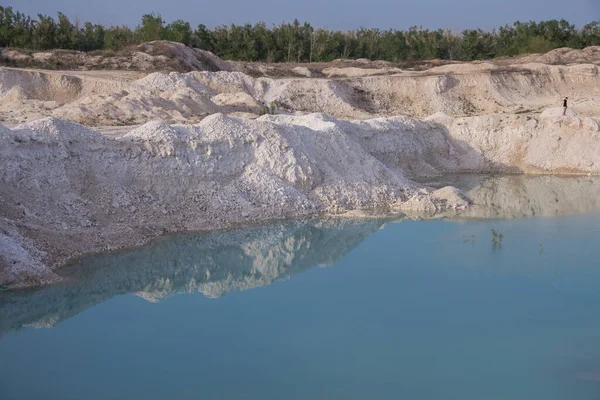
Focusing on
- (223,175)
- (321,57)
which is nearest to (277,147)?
(223,175)

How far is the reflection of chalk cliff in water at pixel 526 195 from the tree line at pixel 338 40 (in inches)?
1105

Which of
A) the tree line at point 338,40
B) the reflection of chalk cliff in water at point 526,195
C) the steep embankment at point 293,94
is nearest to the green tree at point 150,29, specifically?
the tree line at point 338,40

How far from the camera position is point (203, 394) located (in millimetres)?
8211

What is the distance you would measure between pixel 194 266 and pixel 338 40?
4307 cm

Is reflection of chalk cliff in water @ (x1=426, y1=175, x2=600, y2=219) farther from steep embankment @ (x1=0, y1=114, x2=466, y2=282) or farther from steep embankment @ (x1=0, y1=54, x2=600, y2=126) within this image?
steep embankment @ (x1=0, y1=54, x2=600, y2=126)

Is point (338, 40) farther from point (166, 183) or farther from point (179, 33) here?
point (166, 183)

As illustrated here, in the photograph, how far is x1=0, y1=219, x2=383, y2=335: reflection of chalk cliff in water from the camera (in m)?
11.2

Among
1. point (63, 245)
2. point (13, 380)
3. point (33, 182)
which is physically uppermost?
point (33, 182)

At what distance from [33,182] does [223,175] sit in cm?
446

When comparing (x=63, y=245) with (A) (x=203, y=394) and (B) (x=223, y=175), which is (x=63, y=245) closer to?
(B) (x=223, y=175)

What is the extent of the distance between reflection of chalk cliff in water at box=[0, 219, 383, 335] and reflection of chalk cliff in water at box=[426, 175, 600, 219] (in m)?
3.84

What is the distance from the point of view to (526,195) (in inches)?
821

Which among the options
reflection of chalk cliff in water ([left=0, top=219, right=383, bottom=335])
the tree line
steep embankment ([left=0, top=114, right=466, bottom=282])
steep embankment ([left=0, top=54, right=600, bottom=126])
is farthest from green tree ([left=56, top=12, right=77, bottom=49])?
reflection of chalk cliff in water ([left=0, top=219, right=383, bottom=335])

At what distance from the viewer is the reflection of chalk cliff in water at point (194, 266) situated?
1120 cm
